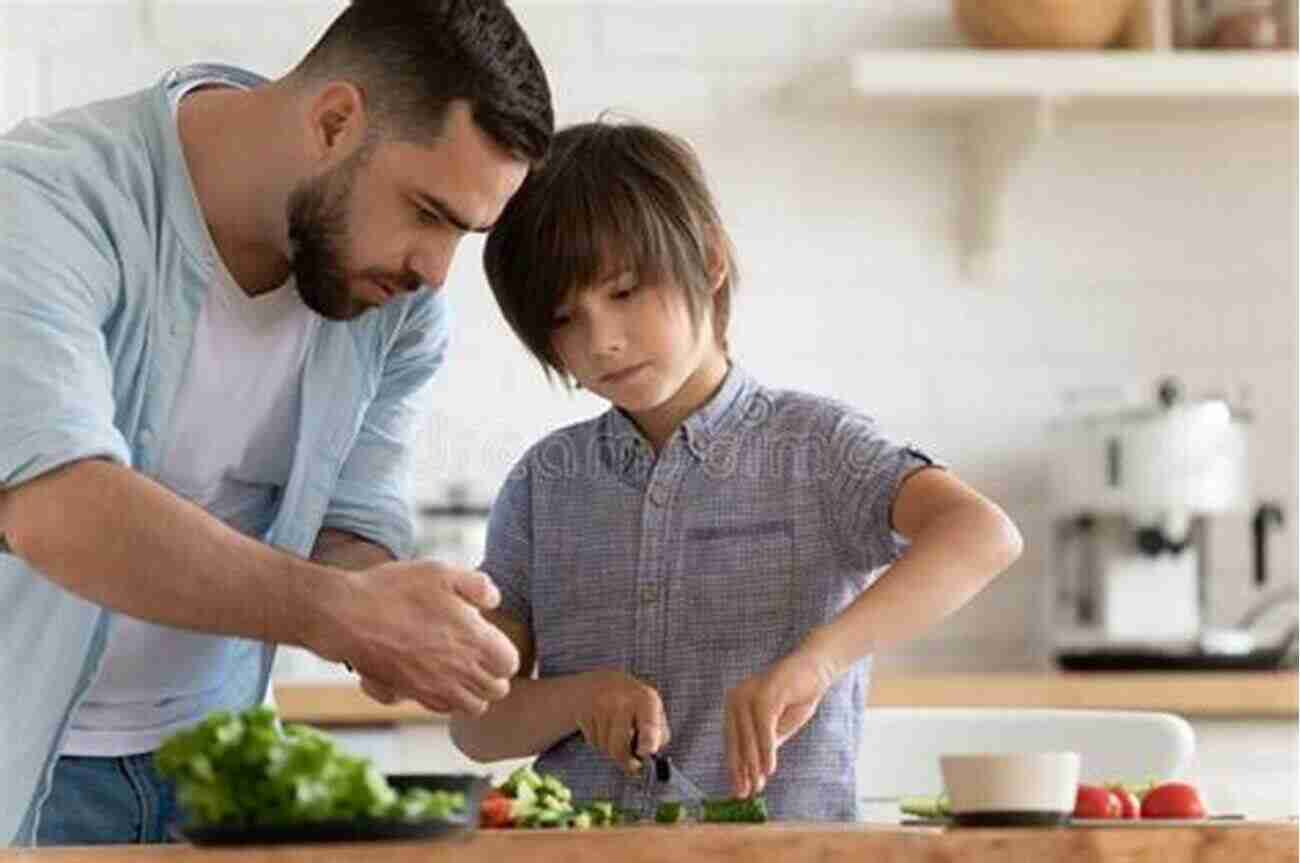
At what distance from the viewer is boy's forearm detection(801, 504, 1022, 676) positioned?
6.91 feet

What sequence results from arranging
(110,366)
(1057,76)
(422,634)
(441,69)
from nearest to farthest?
(422,634), (110,366), (441,69), (1057,76)

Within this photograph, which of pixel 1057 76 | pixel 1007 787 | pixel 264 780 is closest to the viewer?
pixel 264 780

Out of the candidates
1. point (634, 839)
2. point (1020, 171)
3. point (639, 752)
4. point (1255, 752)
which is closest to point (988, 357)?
point (1020, 171)

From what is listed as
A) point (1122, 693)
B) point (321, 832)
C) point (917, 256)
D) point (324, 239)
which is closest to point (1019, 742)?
point (324, 239)

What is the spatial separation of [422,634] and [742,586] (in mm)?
551

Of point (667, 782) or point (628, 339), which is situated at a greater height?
point (628, 339)

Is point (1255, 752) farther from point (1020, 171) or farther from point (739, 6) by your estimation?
point (739, 6)

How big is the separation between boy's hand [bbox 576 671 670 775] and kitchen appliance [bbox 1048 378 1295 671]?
2.14 metres

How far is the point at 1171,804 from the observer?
6.33ft

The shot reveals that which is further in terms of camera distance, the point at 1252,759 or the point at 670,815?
the point at 1252,759

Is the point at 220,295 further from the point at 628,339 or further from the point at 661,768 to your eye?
the point at 661,768

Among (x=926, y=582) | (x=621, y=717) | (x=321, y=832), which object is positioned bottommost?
(x=321, y=832)

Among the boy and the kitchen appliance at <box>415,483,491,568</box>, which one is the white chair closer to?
the boy

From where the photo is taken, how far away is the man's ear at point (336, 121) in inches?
88.0
